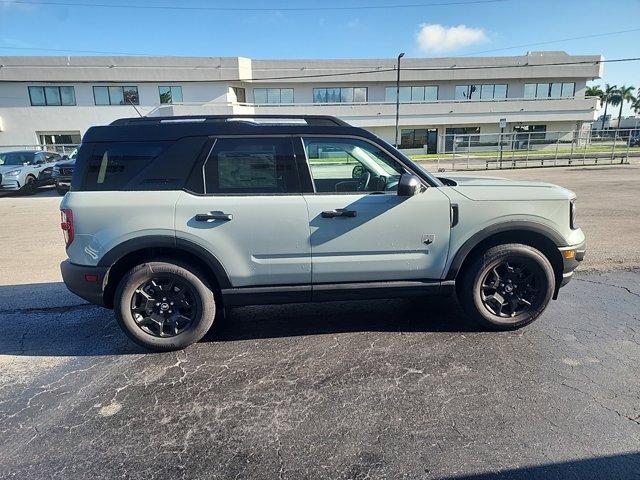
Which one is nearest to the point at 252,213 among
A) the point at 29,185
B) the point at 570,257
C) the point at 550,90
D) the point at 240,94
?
the point at 570,257

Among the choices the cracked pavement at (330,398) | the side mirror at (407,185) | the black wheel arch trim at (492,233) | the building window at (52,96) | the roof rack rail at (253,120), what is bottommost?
the cracked pavement at (330,398)

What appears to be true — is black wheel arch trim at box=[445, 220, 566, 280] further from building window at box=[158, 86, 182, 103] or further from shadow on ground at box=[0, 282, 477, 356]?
building window at box=[158, 86, 182, 103]

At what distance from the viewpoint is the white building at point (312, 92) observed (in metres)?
33.6

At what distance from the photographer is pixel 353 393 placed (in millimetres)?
2990

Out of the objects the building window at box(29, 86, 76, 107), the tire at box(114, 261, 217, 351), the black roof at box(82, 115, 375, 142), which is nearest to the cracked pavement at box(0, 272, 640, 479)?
the tire at box(114, 261, 217, 351)

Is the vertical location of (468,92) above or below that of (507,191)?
above

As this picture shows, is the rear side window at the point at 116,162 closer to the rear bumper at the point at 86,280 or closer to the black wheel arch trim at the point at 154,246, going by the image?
the black wheel arch trim at the point at 154,246

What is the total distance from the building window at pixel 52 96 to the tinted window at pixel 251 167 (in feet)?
123

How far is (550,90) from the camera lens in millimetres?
41031

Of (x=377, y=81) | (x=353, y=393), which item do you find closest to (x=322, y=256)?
(x=353, y=393)

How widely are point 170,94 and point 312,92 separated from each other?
12.4m

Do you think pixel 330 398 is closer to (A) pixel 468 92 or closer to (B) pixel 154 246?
(B) pixel 154 246

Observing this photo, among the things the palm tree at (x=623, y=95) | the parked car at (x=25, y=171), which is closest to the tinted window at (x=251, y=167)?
the parked car at (x=25, y=171)

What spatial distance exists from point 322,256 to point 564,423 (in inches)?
81.3
